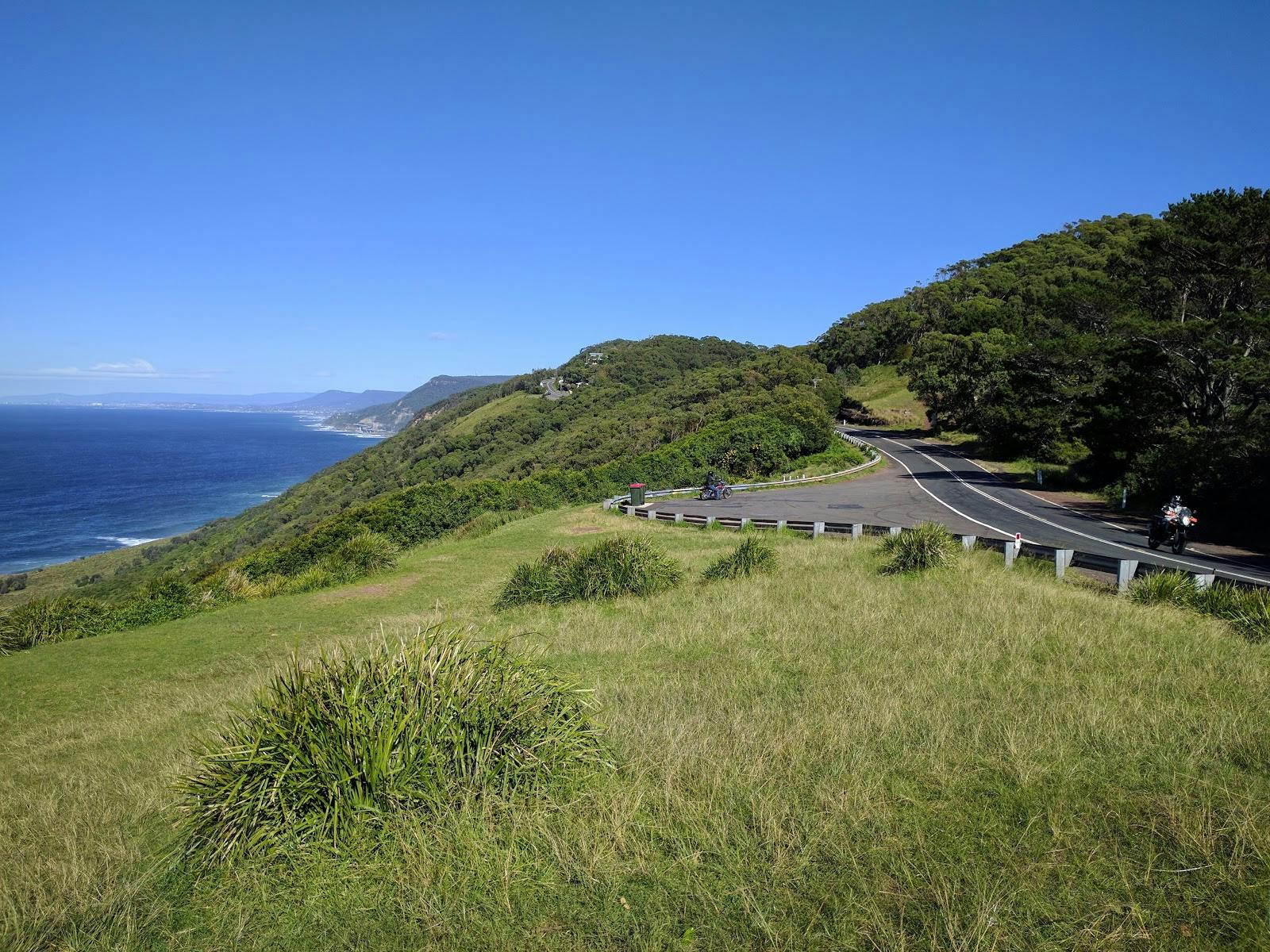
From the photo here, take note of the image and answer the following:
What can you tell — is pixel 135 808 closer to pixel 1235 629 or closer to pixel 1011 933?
pixel 1011 933

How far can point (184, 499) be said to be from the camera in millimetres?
104125

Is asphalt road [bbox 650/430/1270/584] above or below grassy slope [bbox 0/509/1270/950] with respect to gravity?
below

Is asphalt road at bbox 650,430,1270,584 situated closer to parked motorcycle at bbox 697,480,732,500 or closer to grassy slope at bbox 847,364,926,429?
parked motorcycle at bbox 697,480,732,500

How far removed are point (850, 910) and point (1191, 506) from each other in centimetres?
2555

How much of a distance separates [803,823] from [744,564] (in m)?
10.8

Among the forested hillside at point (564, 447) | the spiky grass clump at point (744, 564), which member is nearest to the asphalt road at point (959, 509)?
the forested hillside at point (564, 447)

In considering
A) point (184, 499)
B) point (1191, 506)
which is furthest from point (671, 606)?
point (184, 499)

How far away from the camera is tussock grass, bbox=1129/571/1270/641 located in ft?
29.9

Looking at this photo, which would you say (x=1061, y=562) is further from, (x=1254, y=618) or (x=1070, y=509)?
(x=1070, y=509)

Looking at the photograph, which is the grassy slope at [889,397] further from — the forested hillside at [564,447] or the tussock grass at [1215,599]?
the tussock grass at [1215,599]

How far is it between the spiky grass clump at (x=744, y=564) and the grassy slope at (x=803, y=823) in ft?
19.2

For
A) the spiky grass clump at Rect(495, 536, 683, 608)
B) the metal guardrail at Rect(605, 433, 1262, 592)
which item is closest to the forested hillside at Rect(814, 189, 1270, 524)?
the metal guardrail at Rect(605, 433, 1262, 592)

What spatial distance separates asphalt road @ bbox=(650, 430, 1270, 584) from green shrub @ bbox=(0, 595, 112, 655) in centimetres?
1977

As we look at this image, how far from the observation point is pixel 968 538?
15.9m
